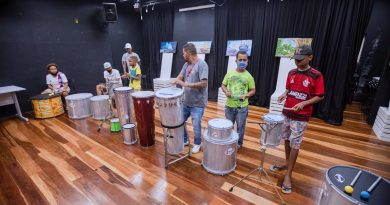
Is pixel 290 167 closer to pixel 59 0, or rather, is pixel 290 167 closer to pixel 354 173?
pixel 354 173

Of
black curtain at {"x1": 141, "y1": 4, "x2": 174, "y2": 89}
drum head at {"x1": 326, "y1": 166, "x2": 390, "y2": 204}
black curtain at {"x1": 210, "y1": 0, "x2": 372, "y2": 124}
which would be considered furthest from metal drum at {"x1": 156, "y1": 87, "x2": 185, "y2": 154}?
black curtain at {"x1": 141, "y1": 4, "x2": 174, "y2": 89}

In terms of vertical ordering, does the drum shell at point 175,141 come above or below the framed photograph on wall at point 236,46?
below

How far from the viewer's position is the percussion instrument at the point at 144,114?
2.86 meters

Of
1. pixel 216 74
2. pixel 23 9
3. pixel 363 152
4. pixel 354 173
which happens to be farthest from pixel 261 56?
pixel 23 9

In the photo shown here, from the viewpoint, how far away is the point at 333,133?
357 cm

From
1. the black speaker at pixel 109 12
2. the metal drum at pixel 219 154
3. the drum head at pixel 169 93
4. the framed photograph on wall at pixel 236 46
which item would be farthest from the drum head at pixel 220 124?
the black speaker at pixel 109 12

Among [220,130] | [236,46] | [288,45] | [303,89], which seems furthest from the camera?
[236,46]

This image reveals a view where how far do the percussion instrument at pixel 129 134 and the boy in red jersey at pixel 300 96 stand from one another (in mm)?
2304

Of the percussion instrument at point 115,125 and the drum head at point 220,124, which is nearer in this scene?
the drum head at point 220,124

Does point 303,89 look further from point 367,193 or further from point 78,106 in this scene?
point 78,106

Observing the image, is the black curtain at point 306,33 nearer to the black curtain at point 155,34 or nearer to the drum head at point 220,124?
the black curtain at point 155,34

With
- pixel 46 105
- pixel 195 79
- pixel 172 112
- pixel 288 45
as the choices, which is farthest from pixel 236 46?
pixel 46 105

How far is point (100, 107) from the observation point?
429 centimetres

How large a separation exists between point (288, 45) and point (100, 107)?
4473 mm
